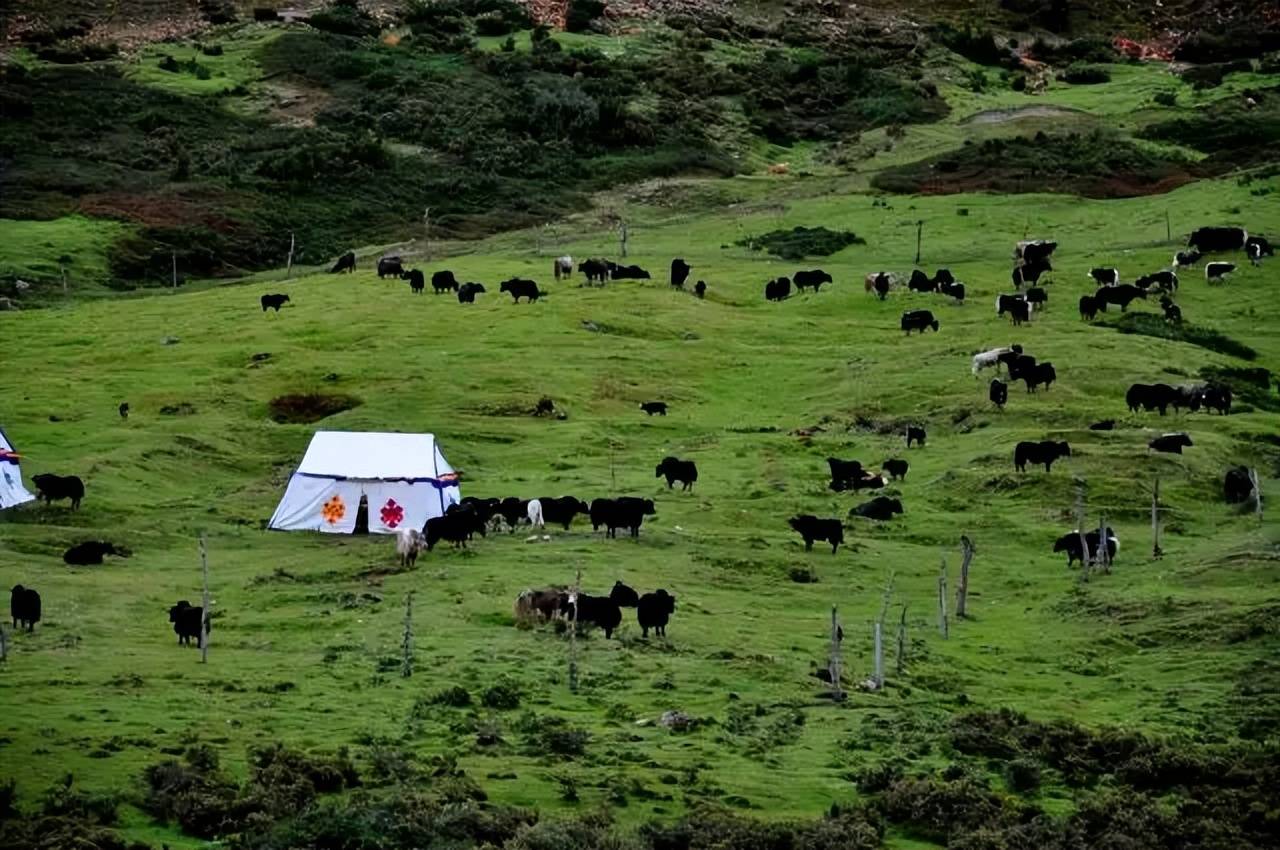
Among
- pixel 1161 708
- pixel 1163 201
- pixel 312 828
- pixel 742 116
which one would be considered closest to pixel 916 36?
pixel 742 116

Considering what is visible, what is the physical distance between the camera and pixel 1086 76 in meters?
125

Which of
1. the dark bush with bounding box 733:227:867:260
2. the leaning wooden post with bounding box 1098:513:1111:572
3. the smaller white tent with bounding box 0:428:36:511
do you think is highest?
the dark bush with bounding box 733:227:867:260

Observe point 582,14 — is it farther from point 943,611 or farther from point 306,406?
point 943,611

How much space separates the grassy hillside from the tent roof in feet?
6.09

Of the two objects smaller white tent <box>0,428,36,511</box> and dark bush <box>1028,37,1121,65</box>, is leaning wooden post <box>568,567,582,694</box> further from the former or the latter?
dark bush <box>1028,37,1121,65</box>

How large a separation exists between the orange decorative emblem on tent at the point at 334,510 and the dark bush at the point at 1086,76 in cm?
8229

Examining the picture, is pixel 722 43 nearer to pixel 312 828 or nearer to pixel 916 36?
pixel 916 36

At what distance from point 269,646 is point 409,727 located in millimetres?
6789

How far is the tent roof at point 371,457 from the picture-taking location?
51656 millimetres

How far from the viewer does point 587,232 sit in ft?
309

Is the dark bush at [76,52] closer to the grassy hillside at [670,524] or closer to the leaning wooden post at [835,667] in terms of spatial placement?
the grassy hillside at [670,524]

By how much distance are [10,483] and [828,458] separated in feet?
68.7

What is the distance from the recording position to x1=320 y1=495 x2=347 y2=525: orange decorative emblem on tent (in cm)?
5138

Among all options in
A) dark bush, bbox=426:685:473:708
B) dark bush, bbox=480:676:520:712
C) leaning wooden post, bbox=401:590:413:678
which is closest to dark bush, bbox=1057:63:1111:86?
leaning wooden post, bbox=401:590:413:678
